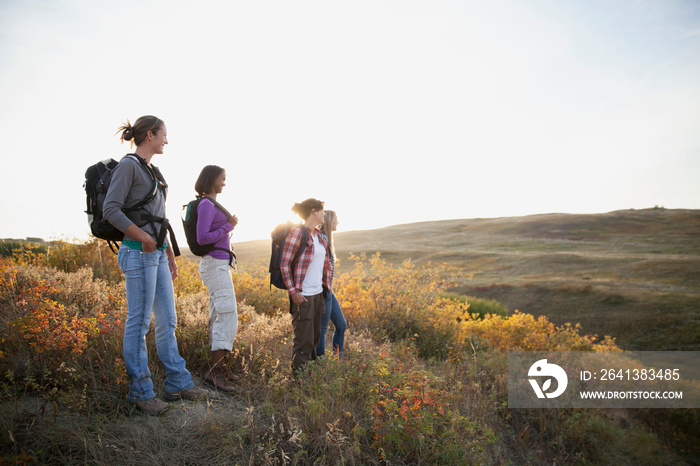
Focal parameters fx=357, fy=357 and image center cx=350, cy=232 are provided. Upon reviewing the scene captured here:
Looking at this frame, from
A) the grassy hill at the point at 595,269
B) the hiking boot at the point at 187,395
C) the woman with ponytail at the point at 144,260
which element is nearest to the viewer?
the woman with ponytail at the point at 144,260

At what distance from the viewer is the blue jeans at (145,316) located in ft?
9.70

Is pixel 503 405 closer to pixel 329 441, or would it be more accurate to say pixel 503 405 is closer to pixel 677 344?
pixel 329 441

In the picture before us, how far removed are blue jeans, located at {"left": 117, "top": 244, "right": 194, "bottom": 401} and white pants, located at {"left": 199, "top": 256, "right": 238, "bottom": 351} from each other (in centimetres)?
44

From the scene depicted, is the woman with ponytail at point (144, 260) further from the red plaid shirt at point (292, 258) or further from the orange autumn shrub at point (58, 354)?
the red plaid shirt at point (292, 258)

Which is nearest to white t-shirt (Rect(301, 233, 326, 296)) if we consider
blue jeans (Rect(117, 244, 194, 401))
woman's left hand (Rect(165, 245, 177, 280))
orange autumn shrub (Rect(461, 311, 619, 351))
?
woman's left hand (Rect(165, 245, 177, 280))

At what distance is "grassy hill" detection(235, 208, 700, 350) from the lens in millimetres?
17719

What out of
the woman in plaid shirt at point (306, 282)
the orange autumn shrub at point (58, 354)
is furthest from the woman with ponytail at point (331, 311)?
the orange autumn shrub at point (58, 354)

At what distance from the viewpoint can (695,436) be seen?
29.5ft

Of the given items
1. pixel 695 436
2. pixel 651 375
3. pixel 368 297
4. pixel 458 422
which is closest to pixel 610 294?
pixel 651 375

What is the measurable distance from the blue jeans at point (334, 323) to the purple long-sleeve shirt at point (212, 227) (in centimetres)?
165

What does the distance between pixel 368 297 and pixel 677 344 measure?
15.7m

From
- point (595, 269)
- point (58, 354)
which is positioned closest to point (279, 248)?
point (58, 354)

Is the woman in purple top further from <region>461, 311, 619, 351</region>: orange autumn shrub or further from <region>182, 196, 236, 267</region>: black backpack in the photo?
<region>461, 311, 619, 351</region>: orange autumn shrub

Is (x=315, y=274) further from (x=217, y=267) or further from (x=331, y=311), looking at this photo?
(x=217, y=267)
